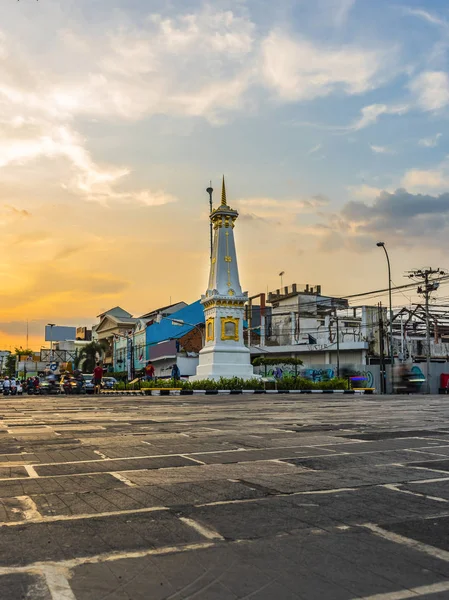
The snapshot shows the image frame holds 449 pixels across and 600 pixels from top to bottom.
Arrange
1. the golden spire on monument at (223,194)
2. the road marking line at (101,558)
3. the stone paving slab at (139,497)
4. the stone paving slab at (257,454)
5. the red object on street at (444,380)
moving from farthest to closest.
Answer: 1. the red object on street at (444,380)
2. the golden spire on monument at (223,194)
3. the stone paving slab at (257,454)
4. the stone paving slab at (139,497)
5. the road marking line at (101,558)

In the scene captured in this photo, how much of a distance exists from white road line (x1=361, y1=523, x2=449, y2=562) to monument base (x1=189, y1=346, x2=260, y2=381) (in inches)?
1570

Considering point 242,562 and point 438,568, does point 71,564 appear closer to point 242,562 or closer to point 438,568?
point 242,562

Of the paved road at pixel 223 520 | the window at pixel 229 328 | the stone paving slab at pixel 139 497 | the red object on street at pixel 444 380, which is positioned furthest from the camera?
the red object on street at pixel 444 380

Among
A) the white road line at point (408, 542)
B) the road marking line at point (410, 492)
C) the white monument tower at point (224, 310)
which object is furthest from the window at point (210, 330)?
the white road line at point (408, 542)

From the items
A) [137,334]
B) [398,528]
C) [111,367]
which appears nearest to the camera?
[398,528]

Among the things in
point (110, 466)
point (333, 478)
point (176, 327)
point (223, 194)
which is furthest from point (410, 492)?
point (176, 327)

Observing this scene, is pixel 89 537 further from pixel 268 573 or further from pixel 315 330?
pixel 315 330

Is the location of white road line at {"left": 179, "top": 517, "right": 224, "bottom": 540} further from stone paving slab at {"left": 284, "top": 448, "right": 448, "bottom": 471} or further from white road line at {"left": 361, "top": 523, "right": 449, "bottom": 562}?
stone paving slab at {"left": 284, "top": 448, "right": 448, "bottom": 471}

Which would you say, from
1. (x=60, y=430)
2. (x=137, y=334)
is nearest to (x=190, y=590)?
(x=60, y=430)

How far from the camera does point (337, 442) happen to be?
11195 mm

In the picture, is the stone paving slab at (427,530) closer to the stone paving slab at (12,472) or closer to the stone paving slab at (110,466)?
the stone paving slab at (110,466)

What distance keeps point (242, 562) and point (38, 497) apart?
295 cm

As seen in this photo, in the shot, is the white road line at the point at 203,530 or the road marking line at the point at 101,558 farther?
the white road line at the point at 203,530

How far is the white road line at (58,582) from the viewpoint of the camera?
367 centimetres
